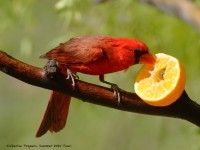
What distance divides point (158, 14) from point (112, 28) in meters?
0.26

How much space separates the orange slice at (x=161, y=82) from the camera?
99 centimetres

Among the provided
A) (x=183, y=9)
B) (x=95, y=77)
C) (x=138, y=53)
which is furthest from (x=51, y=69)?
(x=95, y=77)

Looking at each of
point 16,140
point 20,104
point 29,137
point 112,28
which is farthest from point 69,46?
point 20,104

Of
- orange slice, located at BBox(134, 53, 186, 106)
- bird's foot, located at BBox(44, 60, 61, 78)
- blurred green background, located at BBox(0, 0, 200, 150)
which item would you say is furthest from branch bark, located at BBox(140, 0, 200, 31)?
bird's foot, located at BBox(44, 60, 61, 78)

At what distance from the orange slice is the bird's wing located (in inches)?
4.3

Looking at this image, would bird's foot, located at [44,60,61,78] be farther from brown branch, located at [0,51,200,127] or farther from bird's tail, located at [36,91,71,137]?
bird's tail, located at [36,91,71,137]

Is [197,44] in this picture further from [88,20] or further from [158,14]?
[88,20]

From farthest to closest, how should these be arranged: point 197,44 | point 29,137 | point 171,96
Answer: point 29,137 → point 197,44 → point 171,96

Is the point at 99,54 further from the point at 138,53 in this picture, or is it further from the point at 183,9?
the point at 183,9

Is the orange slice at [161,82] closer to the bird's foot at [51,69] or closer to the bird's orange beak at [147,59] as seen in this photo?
the bird's orange beak at [147,59]

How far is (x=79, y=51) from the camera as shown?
3.38ft

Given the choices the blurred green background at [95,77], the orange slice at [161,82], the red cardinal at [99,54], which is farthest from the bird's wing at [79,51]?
the blurred green background at [95,77]

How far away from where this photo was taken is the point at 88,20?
224 centimetres

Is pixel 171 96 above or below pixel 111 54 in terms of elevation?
below
